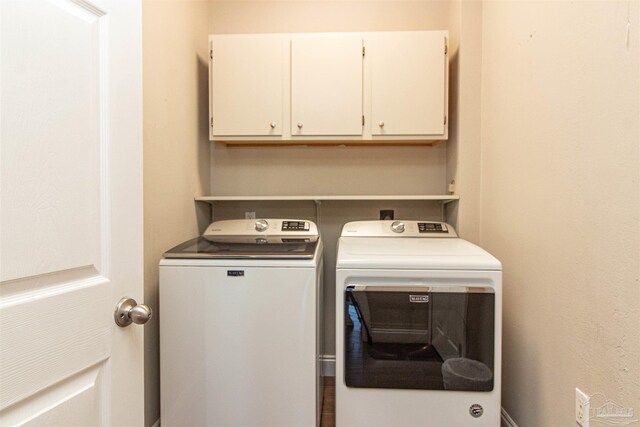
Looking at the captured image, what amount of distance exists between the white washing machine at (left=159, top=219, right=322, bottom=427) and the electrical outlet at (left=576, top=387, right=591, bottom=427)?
0.96m

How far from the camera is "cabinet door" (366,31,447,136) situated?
1935mm

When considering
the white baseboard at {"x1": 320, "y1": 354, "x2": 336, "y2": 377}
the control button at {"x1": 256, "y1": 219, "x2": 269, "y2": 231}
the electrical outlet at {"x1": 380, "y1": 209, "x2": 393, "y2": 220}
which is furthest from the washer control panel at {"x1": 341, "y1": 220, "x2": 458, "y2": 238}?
the white baseboard at {"x1": 320, "y1": 354, "x2": 336, "y2": 377}

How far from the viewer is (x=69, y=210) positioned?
707mm

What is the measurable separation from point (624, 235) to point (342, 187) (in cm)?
155

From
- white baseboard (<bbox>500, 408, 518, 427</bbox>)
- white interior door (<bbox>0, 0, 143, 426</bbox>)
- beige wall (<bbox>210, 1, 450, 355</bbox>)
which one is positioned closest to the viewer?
white interior door (<bbox>0, 0, 143, 426</bbox>)

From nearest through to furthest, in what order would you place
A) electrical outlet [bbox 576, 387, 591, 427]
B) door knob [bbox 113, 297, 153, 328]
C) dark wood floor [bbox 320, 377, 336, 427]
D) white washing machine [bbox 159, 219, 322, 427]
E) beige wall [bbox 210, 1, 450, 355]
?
1. door knob [bbox 113, 297, 153, 328]
2. electrical outlet [bbox 576, 387, 591, 427]
3. white washing machine [bbox 159, 219, 322, 427]
4. dark wood floor [bbox 320, 377, 336, 427]
5. beige wall [bbox 210, 1, 450, 355]

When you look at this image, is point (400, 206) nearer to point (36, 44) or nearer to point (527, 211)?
point (527, 211)

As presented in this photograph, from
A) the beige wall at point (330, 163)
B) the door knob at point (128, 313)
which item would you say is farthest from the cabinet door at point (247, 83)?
the door knob at point (128, 313)

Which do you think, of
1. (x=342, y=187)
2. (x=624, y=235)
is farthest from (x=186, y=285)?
(x=624, y=235)

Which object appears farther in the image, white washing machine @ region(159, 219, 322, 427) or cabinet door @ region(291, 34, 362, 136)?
cabinet door @ region(291, 34, 362, 136)

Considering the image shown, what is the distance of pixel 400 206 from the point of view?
2.28 metres

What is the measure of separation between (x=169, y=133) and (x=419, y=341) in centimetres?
157

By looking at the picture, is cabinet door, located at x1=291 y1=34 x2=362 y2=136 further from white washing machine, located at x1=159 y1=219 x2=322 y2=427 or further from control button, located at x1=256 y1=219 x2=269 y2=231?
white washing machine, located at x1=159 y1=219 x2=322 y2=427

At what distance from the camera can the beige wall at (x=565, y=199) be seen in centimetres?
97
